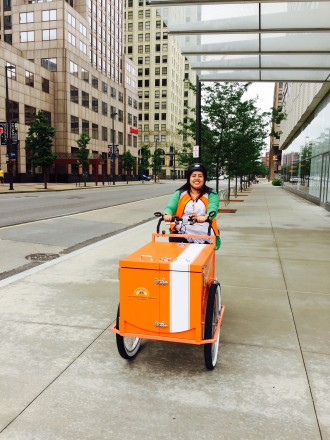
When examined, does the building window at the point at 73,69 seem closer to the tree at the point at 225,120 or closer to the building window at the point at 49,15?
the building window at the point at 49,15

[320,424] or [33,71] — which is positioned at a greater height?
[33,71]

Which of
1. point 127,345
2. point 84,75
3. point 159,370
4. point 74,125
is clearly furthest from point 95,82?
point 159,370

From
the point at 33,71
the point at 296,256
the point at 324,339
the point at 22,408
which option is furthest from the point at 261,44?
the point at 33,71

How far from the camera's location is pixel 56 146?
57.6m

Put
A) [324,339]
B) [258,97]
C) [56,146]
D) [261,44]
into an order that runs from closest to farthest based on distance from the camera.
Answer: [324,339], [261,44], [258,97], [56,146]

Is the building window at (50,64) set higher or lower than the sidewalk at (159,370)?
higher

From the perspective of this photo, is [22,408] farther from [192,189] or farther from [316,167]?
[316,167]

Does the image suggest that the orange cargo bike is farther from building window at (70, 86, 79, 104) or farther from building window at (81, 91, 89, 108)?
building window at (81, 91, 89, 108)

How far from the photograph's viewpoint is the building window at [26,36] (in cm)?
5878

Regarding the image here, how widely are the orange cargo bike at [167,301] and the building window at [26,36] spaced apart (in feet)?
212

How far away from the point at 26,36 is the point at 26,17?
2954mm

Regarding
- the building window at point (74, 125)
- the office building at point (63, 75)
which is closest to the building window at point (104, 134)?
the office building at point (63, 75)

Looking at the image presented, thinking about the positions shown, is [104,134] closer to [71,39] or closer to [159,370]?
[71,39]

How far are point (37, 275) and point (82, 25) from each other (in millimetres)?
66302
